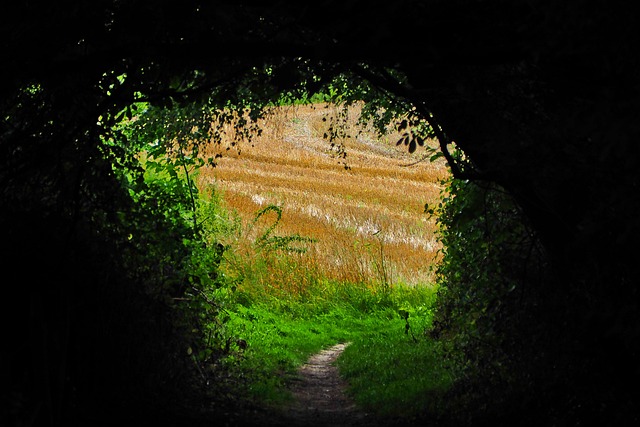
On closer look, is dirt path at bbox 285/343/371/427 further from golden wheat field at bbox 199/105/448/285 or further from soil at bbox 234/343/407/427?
golden wheat field at bbox 199/105/448/285

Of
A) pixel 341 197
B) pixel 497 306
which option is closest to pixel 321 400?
pixel 497 306

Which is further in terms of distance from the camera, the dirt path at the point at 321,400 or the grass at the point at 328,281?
the grass at the point at 328,281

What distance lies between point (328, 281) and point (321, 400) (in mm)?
9671

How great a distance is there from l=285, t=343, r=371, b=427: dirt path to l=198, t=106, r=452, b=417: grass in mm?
197

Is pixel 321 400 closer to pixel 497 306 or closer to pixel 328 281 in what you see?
pixel 497 306

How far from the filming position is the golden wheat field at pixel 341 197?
20531 mm

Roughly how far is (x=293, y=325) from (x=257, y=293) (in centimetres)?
218

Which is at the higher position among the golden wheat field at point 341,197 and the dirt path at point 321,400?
the golden wheat field at point 341,197

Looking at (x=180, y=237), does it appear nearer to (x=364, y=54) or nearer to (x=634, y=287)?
(x=364, y=54)

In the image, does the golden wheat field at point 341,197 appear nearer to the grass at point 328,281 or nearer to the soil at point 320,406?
the grass at point 328,281

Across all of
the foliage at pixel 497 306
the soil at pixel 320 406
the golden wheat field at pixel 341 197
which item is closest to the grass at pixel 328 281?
the golden wheat field at pixel 341 197

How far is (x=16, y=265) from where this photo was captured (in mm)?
5516

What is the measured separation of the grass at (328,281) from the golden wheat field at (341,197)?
0.23ft

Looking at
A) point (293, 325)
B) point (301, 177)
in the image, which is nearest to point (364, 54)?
point (293, 325)
